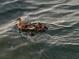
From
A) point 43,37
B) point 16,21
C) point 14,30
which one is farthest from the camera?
point 16,21

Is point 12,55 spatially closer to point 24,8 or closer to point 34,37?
point 34,37

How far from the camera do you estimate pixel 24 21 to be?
30.4ft

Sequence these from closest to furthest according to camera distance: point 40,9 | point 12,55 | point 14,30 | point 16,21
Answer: point 12,55, point 14,30, point 16,21, point 40,9

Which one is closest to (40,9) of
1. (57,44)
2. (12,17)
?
Result: (12,17)

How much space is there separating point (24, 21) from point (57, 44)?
1932 millimetres

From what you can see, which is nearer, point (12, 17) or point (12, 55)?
point (12, 55)

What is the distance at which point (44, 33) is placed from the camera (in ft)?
28.5

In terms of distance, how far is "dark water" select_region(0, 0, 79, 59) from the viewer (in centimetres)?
768

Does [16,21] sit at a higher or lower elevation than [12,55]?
higher

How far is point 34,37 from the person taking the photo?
334 inches

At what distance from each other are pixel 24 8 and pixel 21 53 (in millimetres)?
3682

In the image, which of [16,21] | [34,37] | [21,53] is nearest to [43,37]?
[34,37]

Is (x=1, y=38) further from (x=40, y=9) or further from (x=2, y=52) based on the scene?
(x=40, y=9)

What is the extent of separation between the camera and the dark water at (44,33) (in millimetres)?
7680
